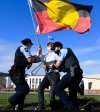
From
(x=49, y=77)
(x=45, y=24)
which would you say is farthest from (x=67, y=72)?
(x=45, y=24)

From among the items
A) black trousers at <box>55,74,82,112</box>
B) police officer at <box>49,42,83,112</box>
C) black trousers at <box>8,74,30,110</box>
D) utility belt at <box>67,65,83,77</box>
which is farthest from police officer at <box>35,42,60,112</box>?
utility belt at <box>67,65,83,77</box>

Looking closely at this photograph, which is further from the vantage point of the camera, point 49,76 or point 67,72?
point 49,76

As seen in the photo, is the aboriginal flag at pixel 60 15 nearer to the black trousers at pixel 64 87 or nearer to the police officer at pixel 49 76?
the police officer at pixel 49 76

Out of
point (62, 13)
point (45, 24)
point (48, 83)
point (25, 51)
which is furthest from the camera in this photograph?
point (62, 13)

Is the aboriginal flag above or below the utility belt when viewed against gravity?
above

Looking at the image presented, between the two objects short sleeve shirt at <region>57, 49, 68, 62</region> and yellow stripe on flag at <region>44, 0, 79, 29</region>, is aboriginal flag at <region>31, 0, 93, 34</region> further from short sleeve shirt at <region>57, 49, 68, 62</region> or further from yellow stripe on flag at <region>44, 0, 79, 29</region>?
short sleeve shirt at <region>57, 49, 68, 62</region>

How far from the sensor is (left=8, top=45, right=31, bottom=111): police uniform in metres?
11.1

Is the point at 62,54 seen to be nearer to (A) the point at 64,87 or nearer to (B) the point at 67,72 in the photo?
(B) the point at 67,72

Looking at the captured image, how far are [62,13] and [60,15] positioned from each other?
89 millimetres

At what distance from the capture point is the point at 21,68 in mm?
11141

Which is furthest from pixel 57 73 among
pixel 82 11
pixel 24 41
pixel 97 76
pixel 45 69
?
pixel 97 76

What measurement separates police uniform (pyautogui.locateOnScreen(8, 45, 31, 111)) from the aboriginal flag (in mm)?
2256

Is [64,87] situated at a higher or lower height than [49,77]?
lower

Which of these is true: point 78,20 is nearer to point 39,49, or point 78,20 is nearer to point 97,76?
point 39,49
